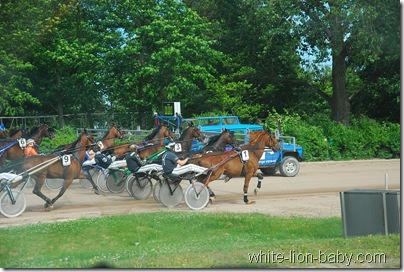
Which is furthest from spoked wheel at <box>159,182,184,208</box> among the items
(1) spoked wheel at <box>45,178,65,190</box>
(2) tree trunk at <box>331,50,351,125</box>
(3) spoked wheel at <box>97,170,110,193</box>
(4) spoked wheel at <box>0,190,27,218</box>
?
(2) tree trunk at <box>331,50,351,125</box>

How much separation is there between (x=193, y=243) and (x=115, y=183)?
877 cm

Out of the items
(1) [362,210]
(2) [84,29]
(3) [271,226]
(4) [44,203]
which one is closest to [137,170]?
(4) [44,203]

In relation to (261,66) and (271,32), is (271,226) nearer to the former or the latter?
(271,32)

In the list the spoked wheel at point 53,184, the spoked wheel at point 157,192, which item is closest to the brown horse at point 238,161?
the spoked wheel at point 157,192

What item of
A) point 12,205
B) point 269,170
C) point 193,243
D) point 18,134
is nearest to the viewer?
point 193,243

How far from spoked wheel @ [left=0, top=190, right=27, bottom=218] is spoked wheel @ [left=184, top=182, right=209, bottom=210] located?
3776 millimetres

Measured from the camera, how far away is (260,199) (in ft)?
64.1

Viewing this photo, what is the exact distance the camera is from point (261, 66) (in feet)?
121

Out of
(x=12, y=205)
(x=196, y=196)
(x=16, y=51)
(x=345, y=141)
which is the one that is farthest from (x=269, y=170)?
(x=12, y=205)

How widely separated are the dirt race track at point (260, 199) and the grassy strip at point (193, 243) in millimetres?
1618

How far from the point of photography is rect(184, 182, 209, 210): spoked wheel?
17.5 metres

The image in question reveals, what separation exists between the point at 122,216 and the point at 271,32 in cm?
1840

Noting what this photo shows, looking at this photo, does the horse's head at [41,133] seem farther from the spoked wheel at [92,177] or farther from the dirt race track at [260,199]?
the spoked wheel at [92,177]

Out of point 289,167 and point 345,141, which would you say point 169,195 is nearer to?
point 289,167
